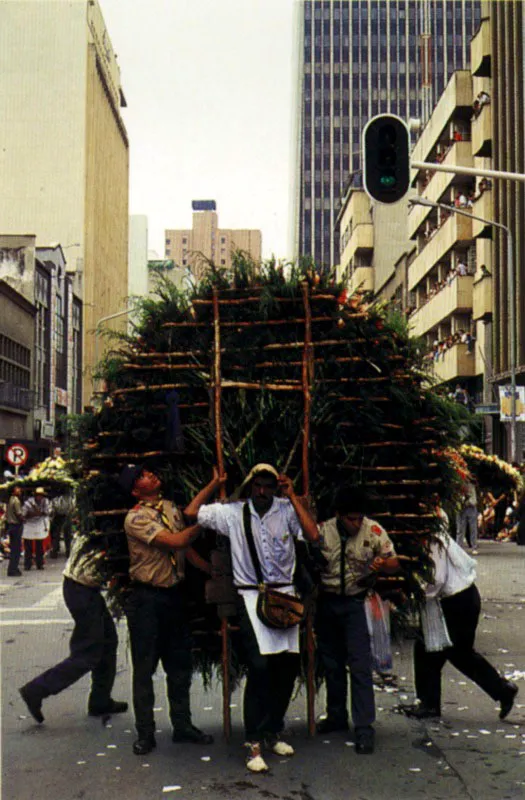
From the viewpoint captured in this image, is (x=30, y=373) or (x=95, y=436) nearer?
(x=95, y=436)

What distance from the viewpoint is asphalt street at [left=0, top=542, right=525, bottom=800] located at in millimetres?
6527

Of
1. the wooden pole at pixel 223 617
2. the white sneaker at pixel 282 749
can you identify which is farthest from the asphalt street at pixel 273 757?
the wooden pole at pixel 223 617

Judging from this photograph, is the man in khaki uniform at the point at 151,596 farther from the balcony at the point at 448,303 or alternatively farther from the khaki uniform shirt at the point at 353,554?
the balcony at the point at 448,303

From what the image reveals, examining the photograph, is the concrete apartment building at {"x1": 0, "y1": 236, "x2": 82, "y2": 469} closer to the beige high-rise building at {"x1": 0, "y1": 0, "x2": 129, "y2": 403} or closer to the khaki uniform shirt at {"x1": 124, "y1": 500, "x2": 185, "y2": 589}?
the beige high-rise building at {"x1": 0, "y1": 0, "x2": 129, "y2": 403}

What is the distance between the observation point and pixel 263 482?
712 cm

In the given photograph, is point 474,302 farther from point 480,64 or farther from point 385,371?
point 385,371

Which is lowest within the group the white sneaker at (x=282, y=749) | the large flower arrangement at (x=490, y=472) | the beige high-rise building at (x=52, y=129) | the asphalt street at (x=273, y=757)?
the asphalt street at (x=273, y=757)

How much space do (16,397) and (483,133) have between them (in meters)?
30.4

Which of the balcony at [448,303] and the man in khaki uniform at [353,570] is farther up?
the balcony at [448,303]

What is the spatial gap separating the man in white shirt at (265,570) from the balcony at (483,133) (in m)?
38.7

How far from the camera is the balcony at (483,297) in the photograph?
43.7m

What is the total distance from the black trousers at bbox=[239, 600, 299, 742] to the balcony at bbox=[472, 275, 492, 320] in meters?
37.5

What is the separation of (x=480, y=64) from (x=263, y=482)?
133ft

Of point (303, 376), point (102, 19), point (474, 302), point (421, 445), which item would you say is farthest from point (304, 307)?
point (102, 19)
